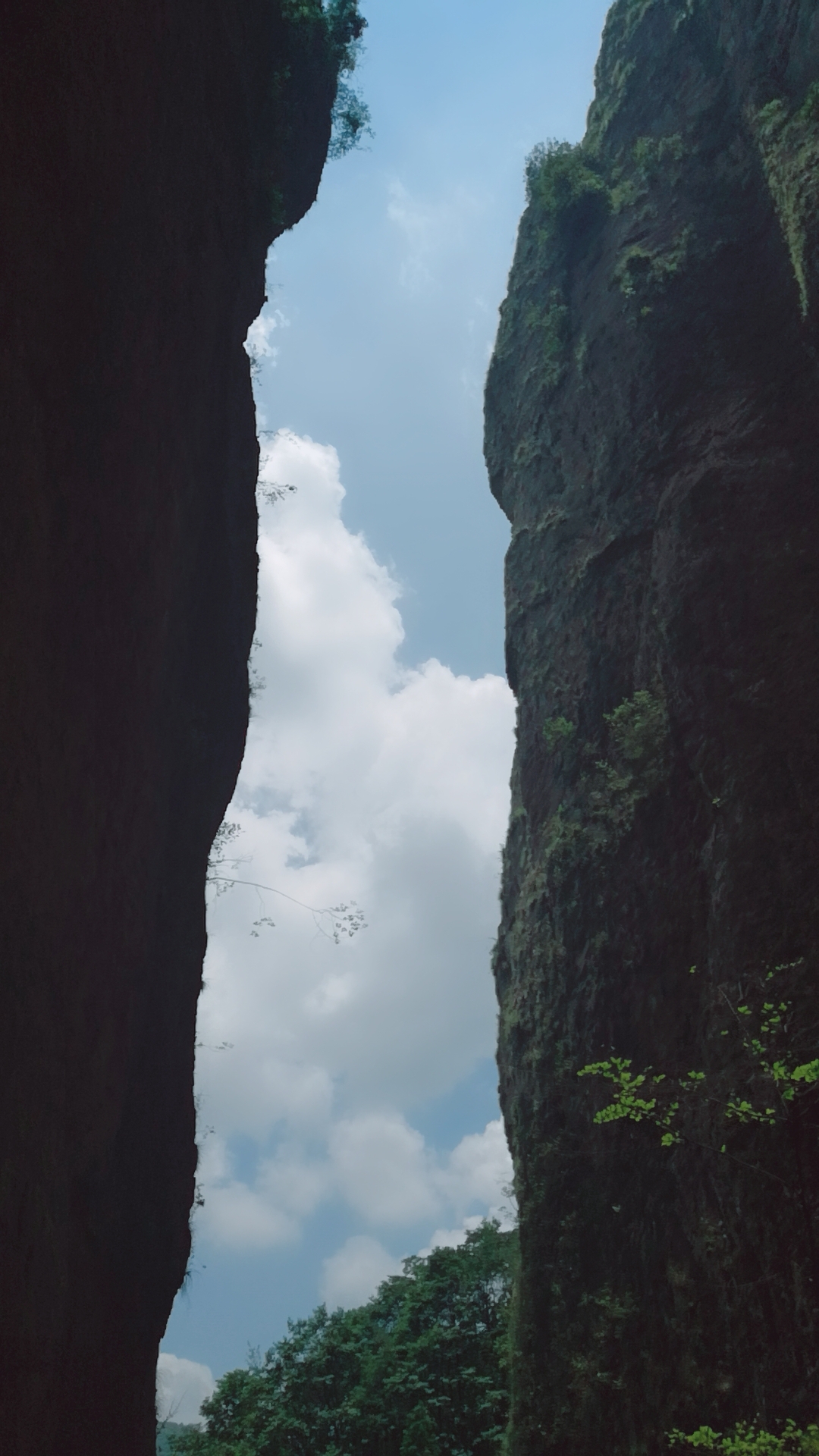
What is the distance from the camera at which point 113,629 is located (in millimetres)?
9992

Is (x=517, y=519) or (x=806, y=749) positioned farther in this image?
(x=517, y=519)

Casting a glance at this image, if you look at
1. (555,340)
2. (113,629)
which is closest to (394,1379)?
(113,629)

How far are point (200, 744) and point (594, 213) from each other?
1896 centimetres

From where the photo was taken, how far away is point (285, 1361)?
26297mm

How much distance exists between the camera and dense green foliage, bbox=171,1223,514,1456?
22656mm

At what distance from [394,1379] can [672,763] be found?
1795cm

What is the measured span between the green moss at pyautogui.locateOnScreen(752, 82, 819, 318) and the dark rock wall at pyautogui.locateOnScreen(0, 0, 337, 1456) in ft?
29.5

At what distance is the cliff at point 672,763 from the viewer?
41.8 feet

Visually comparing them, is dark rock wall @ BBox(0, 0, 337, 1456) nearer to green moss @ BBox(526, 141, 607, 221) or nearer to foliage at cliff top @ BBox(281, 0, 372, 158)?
foliage at cliff top @ BBox(281, 0, 372, 158)

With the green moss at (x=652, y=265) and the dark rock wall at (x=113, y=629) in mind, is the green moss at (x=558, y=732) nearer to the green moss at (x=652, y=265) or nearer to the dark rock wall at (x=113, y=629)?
the dark rock wall at (x=113, y=629)

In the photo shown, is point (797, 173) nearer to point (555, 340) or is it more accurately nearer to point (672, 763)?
point (555, 340)

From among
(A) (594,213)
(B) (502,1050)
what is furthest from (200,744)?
(A) (594,213)

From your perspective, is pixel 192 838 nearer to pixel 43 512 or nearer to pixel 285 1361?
pixel 43 512

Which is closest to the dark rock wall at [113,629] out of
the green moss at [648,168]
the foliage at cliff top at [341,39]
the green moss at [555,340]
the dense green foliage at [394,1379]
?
the foliage at cliff top at [341,39]
